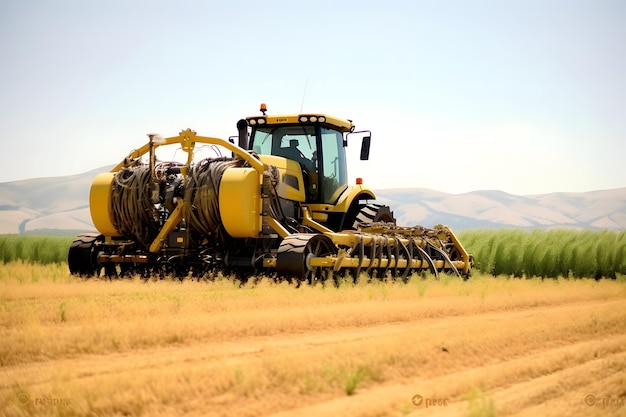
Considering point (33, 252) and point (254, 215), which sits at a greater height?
point (254, 215)

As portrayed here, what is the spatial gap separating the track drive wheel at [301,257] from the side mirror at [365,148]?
321cm

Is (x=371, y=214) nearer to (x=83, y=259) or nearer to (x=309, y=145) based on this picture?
(x=309, y=145)

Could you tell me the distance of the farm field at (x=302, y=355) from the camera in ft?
16.4

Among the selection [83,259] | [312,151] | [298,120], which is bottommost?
[83,259]

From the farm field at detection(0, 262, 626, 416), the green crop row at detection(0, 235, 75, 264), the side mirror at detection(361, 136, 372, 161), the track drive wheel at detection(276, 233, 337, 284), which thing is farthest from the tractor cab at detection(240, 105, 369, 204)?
the green crop row at detection(0, 235, 75, 264)

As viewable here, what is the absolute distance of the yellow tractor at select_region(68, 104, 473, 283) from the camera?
484 inches

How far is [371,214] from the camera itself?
1548 centimetres

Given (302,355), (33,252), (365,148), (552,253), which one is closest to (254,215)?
(365,148)

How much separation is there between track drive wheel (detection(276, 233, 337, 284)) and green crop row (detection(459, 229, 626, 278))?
7.19 meters

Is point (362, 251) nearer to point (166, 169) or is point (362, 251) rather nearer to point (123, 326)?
point (166, 169)

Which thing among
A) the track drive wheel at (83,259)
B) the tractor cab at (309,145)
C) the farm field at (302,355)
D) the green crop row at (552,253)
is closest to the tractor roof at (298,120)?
the tractor cab at (309,145)

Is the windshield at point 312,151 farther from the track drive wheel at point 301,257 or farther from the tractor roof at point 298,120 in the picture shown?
the track drive wheel at point 301,257

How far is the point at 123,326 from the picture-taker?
23.6ft

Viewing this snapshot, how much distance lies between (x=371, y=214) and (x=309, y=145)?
213 centimetres
